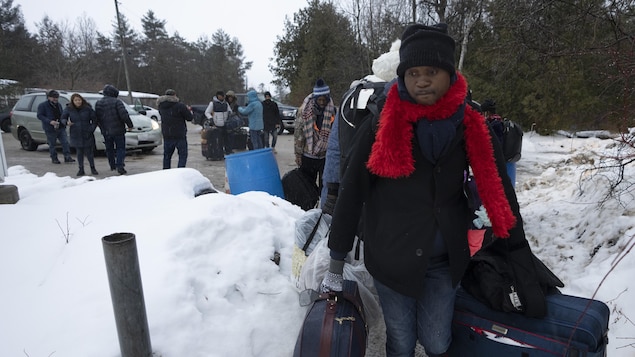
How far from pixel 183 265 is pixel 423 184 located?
1.79 metres

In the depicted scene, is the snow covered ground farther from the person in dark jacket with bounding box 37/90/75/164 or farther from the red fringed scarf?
the person in dark jacket with bounding box 37/90/75/164

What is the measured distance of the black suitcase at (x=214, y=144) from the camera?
9.98 m

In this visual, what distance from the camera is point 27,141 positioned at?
11.0m

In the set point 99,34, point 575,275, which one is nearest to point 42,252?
point 575,275

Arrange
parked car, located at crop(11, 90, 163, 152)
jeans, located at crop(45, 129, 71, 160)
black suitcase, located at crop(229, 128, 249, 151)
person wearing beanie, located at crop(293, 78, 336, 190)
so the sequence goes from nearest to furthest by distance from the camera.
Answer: person wearing beanie, located at crop(293, 78, 336, 190) → jeans, located at crop(45, 129, 71, 160) → parked car, located at crop(11, 90, 163, 152) → black suitcase, located at crop(229, 128, 249, 151)

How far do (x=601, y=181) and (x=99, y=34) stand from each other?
50.0 m

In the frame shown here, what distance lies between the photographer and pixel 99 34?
141ft

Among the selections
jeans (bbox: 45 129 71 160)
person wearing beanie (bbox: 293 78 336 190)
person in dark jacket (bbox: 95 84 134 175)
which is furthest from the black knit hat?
jeans (bbox: 45 129 71 160)

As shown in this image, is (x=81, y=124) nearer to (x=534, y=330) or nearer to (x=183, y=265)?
(x=183, y=265)

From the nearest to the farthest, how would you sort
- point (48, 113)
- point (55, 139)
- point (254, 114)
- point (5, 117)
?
point (48, 113), point (55, 139), point (254, 114), point (5, 117)

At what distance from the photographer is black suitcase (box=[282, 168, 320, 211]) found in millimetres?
4906

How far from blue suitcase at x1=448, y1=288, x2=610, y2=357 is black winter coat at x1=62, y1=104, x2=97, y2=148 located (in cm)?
812

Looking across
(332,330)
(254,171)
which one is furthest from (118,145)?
(332,330)

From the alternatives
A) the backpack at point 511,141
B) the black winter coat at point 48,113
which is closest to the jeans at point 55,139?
the black winter coat at point 48,113
